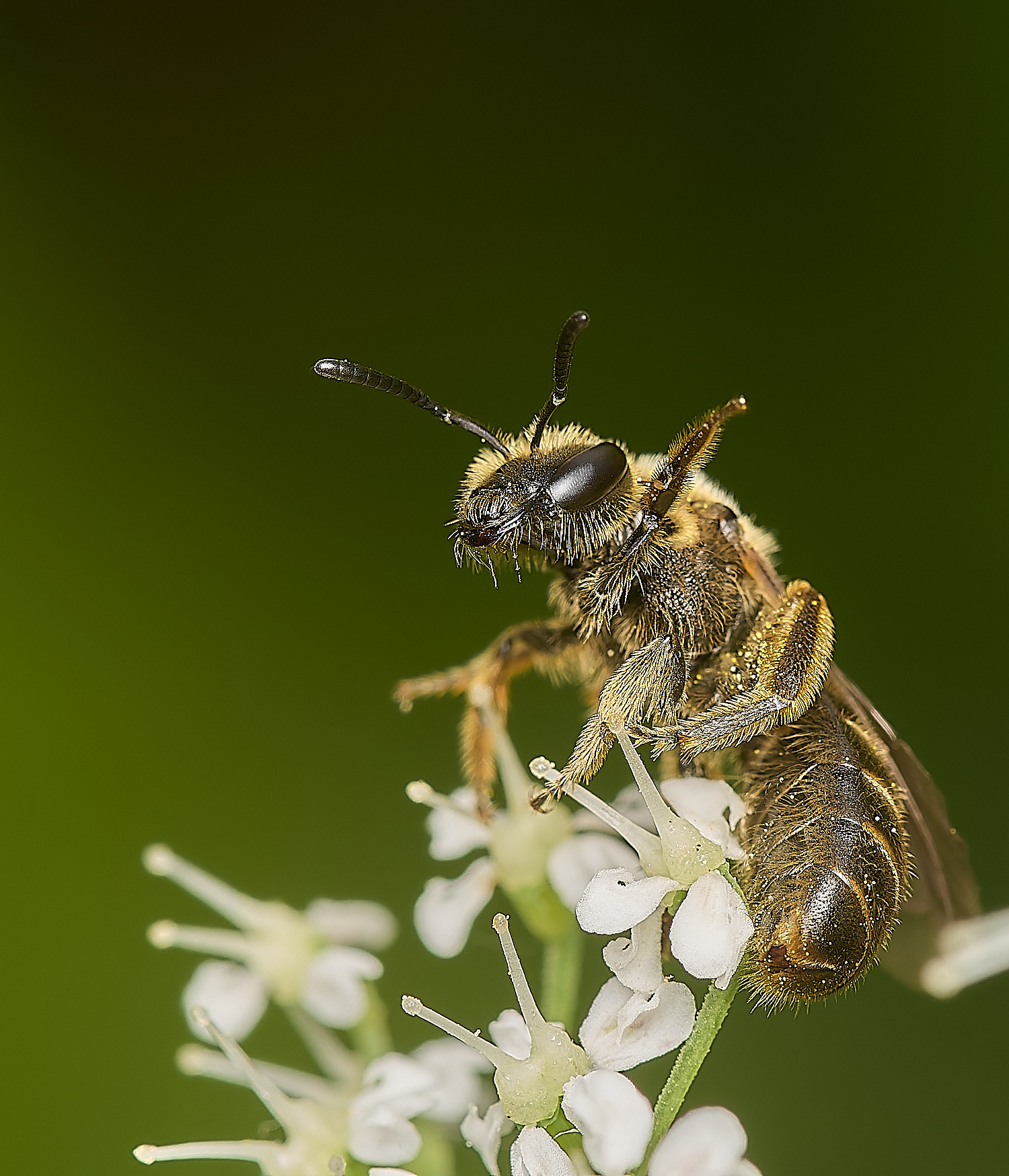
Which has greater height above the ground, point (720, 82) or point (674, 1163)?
point (720, 82)

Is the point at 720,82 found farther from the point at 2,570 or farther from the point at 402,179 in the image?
the point at 2,570

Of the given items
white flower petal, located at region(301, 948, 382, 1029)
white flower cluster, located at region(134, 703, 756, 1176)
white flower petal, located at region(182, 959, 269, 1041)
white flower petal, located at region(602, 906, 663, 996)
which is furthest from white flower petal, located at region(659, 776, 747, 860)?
white flower petal, located at region(182, 959, 269, 1041)

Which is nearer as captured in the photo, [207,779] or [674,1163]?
[674,1163]

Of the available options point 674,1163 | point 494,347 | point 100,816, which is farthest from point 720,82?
point 674,1163

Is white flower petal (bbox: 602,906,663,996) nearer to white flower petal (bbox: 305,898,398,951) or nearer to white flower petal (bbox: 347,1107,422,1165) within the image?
white flower petal (bbox: 347,1107,422,1165)

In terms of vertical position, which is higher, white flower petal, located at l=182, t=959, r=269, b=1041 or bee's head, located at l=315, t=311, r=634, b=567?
bee's head, located at l=315, t=311, r=634, b=567

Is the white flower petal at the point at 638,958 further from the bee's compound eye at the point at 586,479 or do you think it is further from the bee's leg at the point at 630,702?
the bee's compound eye at the point at 586,479
